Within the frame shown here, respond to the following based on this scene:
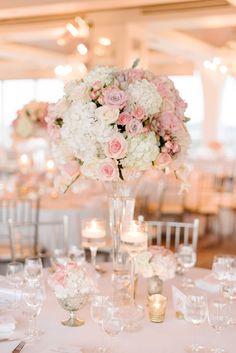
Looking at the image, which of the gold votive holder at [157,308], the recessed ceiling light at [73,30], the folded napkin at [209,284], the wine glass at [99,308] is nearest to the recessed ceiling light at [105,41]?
the recessed ceiling light at [73,30]

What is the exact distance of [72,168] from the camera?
97.9 inches

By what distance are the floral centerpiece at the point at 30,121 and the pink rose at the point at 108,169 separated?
3.03m

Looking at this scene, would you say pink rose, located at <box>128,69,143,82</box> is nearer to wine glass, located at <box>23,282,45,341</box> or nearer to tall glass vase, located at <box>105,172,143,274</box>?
tall glass vase, located at <box>105,172,143,274</box>

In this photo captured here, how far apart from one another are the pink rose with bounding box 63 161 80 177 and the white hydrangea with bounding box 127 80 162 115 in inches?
14.1

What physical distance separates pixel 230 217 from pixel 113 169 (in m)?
6.24

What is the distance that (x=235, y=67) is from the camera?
9.93m

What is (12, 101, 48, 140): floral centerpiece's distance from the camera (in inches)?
211

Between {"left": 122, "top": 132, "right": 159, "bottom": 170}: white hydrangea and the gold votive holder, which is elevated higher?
{"left": 122, "top": 132, "right": 159, "bottom": 170}: white hydrangea

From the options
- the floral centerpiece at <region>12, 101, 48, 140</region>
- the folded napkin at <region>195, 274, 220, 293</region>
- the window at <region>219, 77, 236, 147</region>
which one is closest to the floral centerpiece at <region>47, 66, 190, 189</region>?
the folded napkin at <region>195, 274, 220, 293</region>

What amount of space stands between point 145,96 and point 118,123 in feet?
0.51

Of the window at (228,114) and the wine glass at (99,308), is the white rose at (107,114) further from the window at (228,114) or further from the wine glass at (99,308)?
the window at (228,114)

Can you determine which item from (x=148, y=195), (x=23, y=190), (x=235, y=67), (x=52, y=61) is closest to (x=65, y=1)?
(x=23, y=190)

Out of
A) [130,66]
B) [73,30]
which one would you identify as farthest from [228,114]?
[73,30]

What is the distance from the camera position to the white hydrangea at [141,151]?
2312 mm
